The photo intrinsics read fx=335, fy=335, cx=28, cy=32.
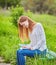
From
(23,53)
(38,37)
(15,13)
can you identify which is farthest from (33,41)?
(15,13)

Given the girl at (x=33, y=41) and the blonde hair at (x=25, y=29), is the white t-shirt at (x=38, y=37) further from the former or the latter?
the blonde hair at (x=25, y=29)

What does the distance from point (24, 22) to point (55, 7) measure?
33.6m

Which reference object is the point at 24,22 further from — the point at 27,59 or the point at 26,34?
the point at 27,59

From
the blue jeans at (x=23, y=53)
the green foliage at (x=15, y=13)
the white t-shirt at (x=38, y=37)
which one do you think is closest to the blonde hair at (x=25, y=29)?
the white t-shirt at (x=38, y=37)

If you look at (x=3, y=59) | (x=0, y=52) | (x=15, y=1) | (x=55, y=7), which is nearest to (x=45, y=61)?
(x=3, y=59)

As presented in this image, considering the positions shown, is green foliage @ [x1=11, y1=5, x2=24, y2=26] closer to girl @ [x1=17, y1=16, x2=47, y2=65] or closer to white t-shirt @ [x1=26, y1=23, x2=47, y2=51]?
girl @ [x1=17, y1=16, x2=47, y2=65]

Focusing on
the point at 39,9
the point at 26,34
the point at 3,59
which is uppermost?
the point at 39,9

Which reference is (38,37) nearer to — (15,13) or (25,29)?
(25,29)

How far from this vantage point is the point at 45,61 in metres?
6.86

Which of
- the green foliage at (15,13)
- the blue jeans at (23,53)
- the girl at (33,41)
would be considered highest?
the green foliage at (15,13)

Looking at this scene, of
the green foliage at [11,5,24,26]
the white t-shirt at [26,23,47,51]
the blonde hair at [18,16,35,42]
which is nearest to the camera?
the white t-shirt at [26,23,47,51]

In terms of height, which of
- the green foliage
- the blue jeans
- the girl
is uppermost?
the green foliage

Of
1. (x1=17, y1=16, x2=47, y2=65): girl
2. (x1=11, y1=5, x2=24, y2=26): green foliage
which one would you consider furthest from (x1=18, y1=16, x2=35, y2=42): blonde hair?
(x1=11, y1=5, x2=24, y2=26): green foliage

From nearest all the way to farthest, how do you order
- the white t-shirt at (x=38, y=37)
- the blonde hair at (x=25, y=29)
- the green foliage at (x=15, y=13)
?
the white t-shirt at (x=38, y=37) → the blonde hair at (x=25, y=29) → the green foliage at (x=15, y=13)
